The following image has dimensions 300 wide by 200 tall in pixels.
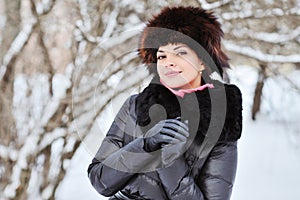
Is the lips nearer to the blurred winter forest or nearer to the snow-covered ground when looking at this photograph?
the blurred winter forest

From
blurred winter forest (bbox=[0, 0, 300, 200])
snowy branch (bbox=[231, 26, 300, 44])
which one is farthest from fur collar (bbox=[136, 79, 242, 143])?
snowy branch (bbox=[231, 26, 300, 44])

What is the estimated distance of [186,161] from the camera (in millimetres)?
765

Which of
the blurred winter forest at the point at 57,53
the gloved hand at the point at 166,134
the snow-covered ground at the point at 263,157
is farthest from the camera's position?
the snow-covered ground at the point at 263,157

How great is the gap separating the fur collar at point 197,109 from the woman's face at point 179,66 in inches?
0.8

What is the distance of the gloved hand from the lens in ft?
2.37

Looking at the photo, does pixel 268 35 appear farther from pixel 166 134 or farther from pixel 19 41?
pixel 166 134

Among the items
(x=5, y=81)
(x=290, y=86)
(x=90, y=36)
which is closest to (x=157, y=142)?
(x=90, y=36)

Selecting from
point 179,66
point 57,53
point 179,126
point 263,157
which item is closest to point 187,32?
point 179,66

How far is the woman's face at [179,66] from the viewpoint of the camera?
794 millimetres

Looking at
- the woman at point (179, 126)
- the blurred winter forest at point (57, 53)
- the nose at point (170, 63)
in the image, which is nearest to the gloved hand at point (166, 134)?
the woman at point (179, 126)

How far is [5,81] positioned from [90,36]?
372 mm

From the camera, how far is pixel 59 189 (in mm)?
1932

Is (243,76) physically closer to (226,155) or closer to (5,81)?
(5,81)

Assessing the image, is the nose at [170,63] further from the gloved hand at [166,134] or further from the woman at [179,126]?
the gloved hand at [166,134]
